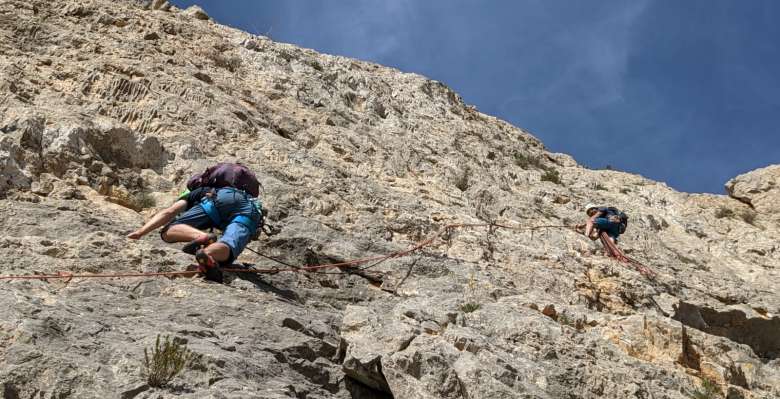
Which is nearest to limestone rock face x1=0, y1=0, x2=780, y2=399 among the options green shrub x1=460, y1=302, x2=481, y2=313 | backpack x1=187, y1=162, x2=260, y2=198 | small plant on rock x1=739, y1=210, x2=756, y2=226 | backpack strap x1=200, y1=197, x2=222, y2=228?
green shrub x1=460, y1=302, x2=481, y2=313

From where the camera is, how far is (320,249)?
8.34 metres

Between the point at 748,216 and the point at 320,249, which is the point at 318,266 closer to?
the point at 320,249

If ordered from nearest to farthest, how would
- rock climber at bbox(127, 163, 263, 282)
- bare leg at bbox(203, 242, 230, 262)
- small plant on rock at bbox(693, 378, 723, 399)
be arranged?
small plant on rock at bbox(693, 378, 723, 399) < bare leg at bbox(203, 242, 230, 262) < rock climber at bbox(127, 163, 263, 282)

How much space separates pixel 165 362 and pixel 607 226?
8.64 meters

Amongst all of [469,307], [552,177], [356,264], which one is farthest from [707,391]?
[552,177]

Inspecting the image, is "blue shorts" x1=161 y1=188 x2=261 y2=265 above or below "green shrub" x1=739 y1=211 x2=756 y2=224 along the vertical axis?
below

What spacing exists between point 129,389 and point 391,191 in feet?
21.4

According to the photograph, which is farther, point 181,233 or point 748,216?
point 748,216

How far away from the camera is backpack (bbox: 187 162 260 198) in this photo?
7898 millimetres

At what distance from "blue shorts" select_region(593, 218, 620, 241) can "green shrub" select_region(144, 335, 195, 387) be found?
8305 millimetres

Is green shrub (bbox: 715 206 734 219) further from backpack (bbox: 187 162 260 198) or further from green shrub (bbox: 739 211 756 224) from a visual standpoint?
backpack (bbox: 187 162 260 198)

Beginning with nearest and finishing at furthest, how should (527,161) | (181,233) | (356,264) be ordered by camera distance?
1. (181,233)
2. (356,264)
3. (527,161)

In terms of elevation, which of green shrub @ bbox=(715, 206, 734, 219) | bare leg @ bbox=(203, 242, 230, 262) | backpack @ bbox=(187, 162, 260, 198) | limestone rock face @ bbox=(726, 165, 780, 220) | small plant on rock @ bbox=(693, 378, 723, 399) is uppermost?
limestone rock face @ bbox=(726, 165, 780, 220)

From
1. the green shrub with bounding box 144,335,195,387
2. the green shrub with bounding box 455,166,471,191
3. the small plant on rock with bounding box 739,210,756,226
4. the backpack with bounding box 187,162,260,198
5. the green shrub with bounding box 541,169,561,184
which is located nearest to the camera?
the green shrub with bounding box 144,335,195,387
